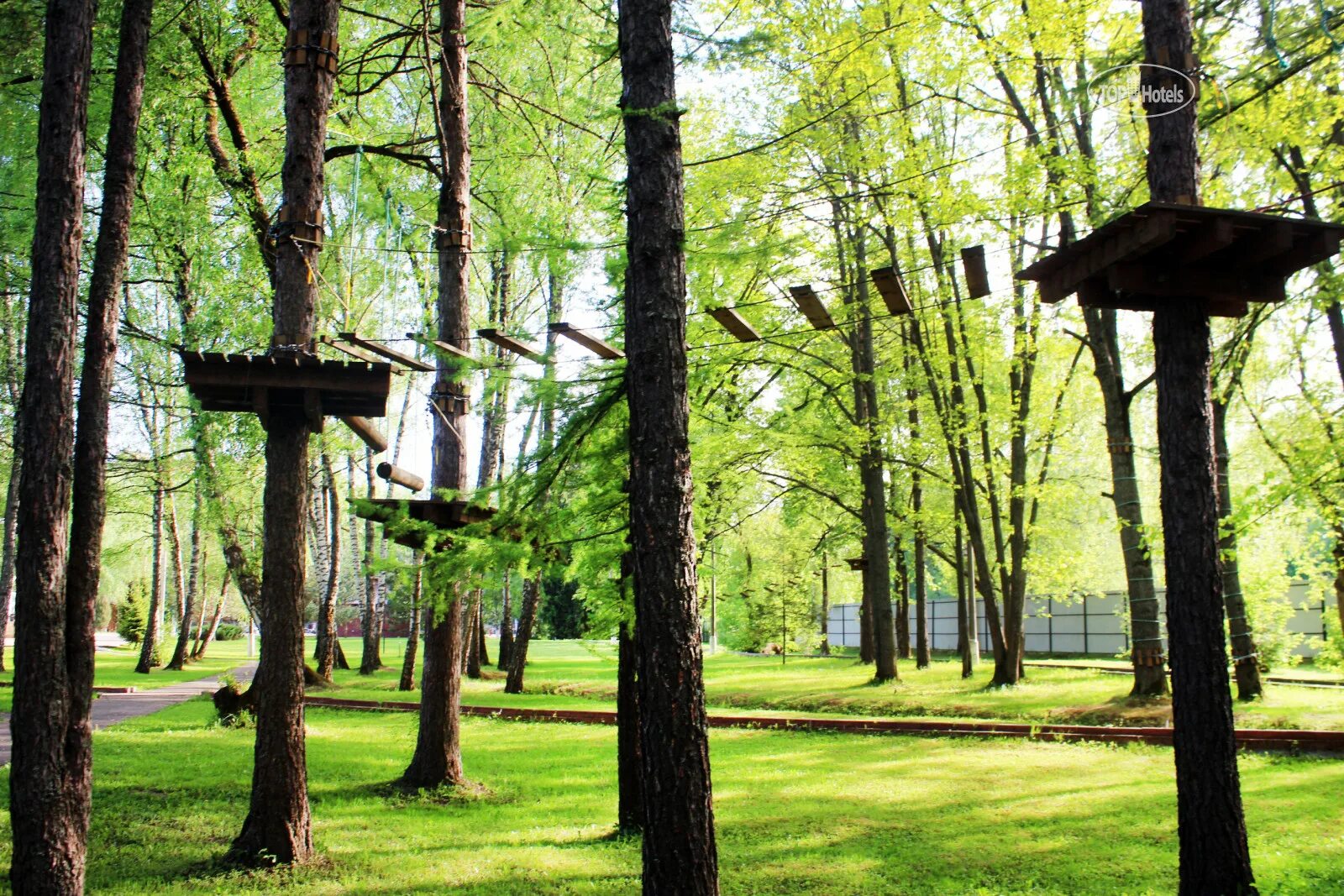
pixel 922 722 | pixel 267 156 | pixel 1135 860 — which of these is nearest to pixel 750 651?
pixel 922 722

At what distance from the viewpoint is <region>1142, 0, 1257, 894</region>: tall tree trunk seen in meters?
6.27

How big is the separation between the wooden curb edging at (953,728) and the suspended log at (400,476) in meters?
8.97

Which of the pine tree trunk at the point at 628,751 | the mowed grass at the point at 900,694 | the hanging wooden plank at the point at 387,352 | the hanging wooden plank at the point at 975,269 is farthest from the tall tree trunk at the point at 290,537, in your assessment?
the hanging wooden plank at the point at 975,269

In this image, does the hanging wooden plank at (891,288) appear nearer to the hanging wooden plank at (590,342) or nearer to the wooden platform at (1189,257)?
the wooden platform at (1189,257)

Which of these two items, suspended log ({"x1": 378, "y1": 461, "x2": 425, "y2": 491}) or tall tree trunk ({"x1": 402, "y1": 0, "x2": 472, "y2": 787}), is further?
tall tree trunk ({"x1": 402, "y1": 0, "x2": 472, "y2": 787})

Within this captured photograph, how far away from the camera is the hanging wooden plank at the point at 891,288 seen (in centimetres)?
667

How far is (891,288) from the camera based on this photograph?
23.0 feet

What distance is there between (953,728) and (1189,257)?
33.5ft

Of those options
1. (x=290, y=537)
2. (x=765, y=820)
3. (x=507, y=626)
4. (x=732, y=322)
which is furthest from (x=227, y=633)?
(x=732, y=322)

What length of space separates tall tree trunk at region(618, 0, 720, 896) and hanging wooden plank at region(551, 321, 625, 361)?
5.10ft

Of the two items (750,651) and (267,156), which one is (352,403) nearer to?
(267,156)

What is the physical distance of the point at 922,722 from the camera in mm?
15180

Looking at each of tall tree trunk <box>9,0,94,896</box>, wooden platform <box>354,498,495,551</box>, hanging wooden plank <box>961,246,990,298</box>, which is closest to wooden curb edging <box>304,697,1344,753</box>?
wooden platform <box>354,498,495,551</box>

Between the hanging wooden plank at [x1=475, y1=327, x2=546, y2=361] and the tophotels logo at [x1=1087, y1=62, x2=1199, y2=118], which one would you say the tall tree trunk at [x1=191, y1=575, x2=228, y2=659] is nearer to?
the hanging wooden plank at [x1=475, y1=327, x2=546, y2=361]
